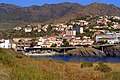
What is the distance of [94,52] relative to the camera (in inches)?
3073

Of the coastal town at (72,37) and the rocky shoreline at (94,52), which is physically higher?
the coastal town at (72,37)

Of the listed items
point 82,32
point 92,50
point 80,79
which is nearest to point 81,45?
point 92,50

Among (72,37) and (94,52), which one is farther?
(72,37)

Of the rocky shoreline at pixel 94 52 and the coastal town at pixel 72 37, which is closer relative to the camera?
the rocky shoreline at pixel 94 52

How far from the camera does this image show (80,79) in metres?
6.13

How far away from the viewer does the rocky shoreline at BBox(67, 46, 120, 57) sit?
77.1 meters

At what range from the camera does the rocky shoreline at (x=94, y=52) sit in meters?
77.1

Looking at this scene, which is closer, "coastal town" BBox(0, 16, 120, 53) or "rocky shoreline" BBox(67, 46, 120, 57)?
"rocky shoreline" BBox(67, 46, 120, 57)

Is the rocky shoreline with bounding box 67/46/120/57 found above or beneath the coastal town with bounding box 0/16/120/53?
beneath

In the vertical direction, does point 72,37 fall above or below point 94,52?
above

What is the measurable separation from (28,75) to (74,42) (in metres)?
84.2

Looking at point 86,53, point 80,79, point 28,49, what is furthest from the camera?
point 28,49

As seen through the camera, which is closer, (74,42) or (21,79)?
(21,79)

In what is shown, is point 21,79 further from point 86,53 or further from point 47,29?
point 47,29
